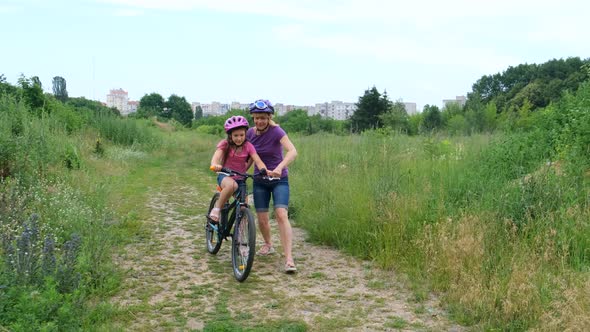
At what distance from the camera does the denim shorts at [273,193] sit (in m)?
5.88

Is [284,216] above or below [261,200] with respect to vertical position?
below

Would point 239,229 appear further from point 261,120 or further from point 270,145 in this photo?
point 261,120

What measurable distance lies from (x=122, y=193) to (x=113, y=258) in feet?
17.4

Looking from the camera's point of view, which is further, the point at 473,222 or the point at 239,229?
the point at 239,229

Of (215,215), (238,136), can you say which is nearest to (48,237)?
(215,215)

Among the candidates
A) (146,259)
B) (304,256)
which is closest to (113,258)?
(146,259)

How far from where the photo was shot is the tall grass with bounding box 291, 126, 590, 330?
428 centimetres

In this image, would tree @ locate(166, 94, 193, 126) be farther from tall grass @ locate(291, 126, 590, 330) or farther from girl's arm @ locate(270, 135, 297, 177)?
girl's arm @ locate(270, 135, 297, 177)

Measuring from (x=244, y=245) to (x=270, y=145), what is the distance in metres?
1.24

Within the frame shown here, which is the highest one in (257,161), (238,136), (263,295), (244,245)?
(238,136)

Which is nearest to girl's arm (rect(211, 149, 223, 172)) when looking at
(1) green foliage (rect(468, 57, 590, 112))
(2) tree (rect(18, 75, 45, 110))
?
(2) tree (rect(18, 75, 45, 110))

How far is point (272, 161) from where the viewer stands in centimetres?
609

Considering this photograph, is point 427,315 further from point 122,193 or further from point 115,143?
point 115,143

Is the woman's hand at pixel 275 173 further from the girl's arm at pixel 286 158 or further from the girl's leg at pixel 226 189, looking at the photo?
the girl's leg at pixel 226 189
